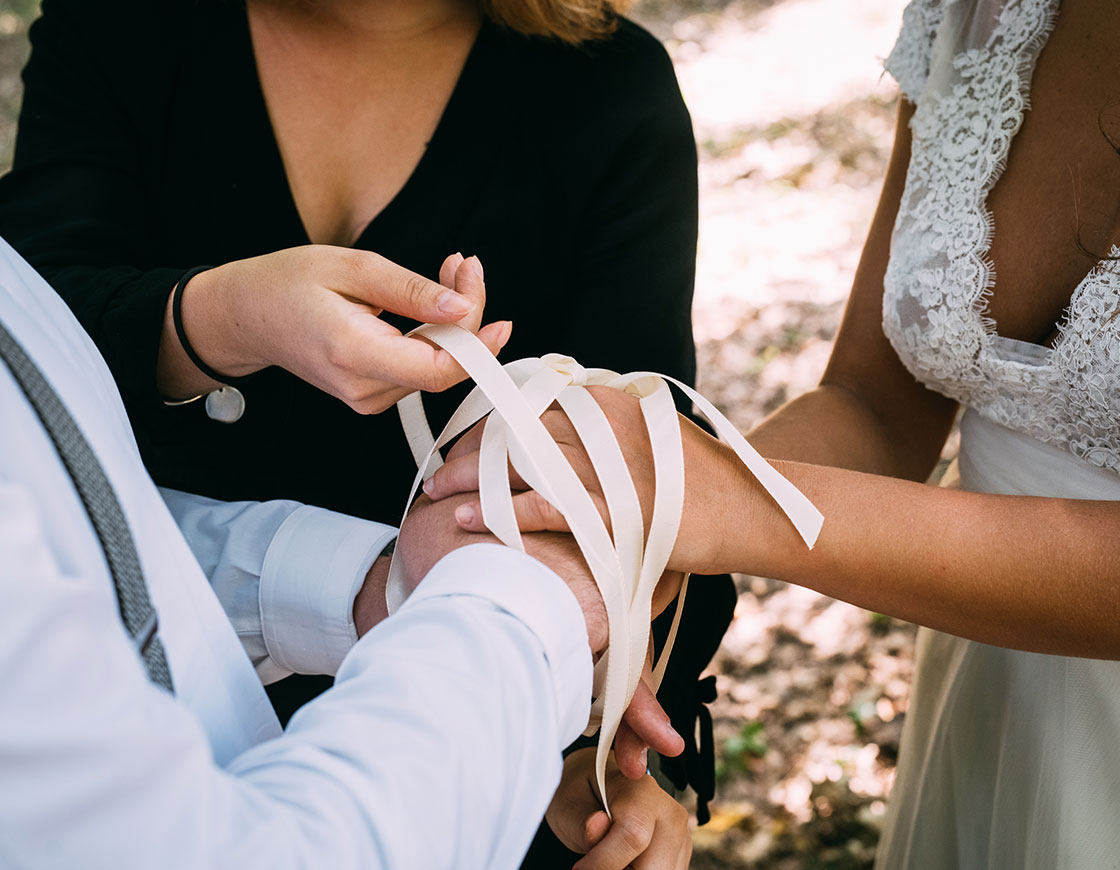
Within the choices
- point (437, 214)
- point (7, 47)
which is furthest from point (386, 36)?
point (7, 47)

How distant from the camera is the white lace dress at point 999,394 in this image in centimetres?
125

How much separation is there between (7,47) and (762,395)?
7127 millimetres

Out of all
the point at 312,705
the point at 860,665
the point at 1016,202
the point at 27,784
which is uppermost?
the point at 1016,202

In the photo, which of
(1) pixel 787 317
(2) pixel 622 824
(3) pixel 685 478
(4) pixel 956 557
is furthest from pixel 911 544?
(1) pixel 787 317

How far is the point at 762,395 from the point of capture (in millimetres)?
4066

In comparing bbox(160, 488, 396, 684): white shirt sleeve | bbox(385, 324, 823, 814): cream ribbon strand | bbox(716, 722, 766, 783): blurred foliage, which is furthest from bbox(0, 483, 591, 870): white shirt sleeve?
bbox(716, 722, 766, 783): blurred foliage

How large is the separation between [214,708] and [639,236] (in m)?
1.12

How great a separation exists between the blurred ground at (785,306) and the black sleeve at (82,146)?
1525 mm

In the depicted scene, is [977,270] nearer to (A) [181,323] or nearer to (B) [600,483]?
(B) [600,483]

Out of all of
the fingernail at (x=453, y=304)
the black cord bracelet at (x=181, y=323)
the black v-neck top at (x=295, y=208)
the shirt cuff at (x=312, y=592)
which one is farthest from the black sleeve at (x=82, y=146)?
the fingernail at (x=453, y=304)

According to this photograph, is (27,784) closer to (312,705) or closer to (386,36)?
(312,705)

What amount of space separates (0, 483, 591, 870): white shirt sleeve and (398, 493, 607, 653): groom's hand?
17cm

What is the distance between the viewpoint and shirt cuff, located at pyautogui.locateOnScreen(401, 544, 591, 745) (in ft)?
2.64

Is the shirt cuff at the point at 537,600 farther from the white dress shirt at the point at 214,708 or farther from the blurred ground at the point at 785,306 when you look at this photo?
the blurred ground at the point at 785,306
